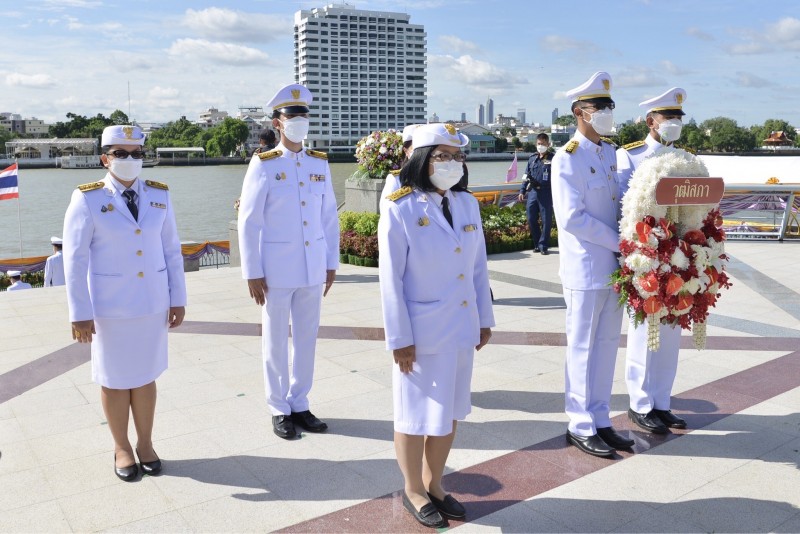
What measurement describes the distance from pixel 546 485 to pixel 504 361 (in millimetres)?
2131

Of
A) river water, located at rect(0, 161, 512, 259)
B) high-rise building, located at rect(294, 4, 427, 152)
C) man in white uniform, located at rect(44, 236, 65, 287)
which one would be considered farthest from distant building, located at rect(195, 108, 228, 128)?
man in white uniform, located at rect(44, 236, 65, 287)

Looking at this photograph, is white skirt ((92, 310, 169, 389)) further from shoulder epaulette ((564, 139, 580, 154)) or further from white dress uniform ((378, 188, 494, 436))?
shoulder epaulette ((564, 139, 580, 154))

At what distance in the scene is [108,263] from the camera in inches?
136

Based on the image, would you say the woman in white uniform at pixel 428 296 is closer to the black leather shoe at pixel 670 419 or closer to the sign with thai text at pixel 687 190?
the sign with thai text at pixel 687 190

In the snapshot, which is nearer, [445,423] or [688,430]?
[445,423]

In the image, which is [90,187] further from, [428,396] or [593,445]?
[593,445]

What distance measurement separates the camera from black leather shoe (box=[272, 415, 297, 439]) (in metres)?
3.99

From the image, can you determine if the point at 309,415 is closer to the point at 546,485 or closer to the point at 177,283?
the point at 177,283

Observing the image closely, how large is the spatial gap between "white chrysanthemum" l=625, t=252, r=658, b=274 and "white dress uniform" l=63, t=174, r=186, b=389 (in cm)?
238

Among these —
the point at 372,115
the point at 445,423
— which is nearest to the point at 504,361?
the point at 445,423

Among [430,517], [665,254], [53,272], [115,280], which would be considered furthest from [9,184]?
[665,254]

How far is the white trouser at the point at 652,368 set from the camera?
4.10 m

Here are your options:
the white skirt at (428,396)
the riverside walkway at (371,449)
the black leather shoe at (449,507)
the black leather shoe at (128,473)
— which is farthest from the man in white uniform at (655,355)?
the black leather shoe at (128,473)

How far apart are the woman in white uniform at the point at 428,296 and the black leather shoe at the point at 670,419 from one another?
5.57ft
